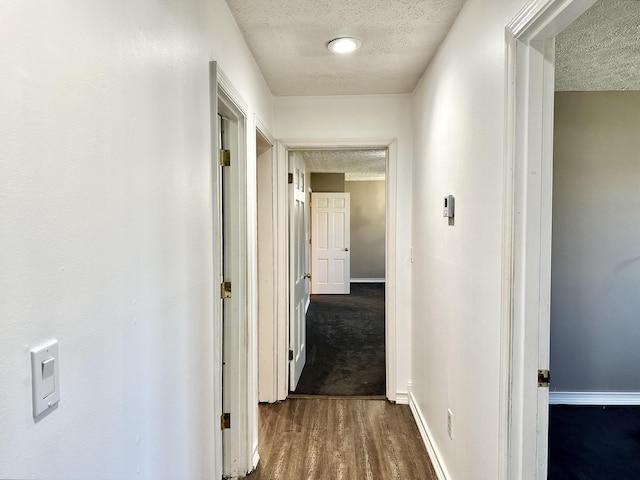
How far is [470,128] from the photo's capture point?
169 cm

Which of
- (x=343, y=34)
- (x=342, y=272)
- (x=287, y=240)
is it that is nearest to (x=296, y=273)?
→ (x=287, y=240)

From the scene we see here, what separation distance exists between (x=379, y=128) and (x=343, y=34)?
1067 mm

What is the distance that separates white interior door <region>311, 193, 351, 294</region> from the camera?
24.5 ft

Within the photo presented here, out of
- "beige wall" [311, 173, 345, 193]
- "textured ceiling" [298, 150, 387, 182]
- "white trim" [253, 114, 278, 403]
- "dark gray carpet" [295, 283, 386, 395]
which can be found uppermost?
"textured ceiling" [298, 150, 387, 182]

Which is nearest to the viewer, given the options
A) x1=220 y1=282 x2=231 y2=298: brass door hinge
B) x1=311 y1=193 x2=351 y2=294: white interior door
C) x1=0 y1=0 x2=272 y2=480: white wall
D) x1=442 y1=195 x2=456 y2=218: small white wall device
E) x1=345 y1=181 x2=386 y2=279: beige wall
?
x1=0 y1=0 x2=272 y2=480: white wall

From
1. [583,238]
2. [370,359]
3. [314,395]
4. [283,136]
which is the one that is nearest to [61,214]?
[283,136]

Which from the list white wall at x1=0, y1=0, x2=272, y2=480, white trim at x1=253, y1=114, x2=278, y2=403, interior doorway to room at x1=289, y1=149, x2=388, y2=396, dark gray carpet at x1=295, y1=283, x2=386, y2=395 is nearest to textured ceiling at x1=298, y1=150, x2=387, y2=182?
interior doorway to room at x1=289, y1=149, x2=388, y2=396

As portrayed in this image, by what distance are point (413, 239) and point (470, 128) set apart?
4.36ft

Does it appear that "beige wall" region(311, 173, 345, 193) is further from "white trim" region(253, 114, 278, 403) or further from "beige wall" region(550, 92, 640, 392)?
"beige wall" region(550, 92, 640, 392)

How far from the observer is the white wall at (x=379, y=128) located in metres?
3.00

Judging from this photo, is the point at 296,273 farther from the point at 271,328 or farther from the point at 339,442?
the point at 339,442

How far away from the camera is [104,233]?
84 cm

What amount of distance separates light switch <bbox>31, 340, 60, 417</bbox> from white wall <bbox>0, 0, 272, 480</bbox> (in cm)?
1

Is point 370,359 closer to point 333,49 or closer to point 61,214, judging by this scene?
point 333,49
